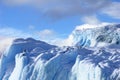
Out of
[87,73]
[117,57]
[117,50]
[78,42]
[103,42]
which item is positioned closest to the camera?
[87,73]

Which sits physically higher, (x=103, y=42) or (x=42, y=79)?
(x=103, y=42)

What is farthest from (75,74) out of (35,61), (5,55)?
(5,55)

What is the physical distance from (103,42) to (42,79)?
11476 millimetres

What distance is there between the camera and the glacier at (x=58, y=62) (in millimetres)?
37853

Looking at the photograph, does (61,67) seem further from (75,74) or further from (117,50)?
(117,50)

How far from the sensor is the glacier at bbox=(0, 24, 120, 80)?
37.9 m

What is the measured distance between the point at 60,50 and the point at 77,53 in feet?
6.61

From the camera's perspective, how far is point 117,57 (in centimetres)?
4038

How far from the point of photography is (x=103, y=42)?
48.3m

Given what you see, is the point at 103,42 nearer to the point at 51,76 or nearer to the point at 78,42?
the point at 78,42

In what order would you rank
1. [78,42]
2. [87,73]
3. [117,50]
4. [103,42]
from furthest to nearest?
[78,42] < [103,42] < [117,50] < [87,73]

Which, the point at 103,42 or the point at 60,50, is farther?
the point at 103,42

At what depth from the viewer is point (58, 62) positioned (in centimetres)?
3969

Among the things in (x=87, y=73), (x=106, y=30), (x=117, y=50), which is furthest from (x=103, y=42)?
(x=87, y=73)
